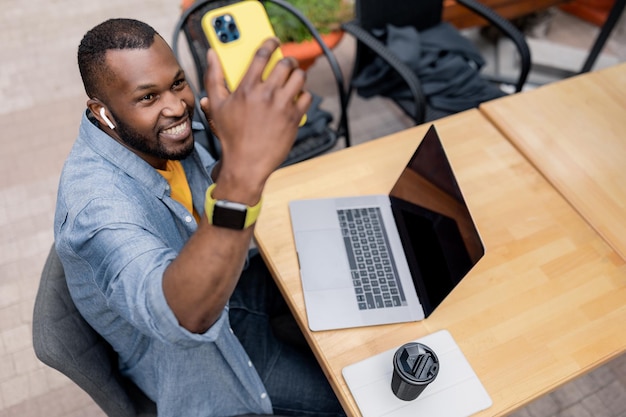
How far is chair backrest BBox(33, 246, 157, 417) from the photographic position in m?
0.98

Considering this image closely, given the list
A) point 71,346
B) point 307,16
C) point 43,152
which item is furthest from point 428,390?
point 43,152

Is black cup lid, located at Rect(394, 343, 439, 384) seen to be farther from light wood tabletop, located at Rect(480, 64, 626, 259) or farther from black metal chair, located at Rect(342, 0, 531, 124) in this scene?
black metal chair, located at Rect(342, 0, 531, 124)

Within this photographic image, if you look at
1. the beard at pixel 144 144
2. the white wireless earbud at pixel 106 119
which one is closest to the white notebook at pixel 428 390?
the beard at pixel 144 144

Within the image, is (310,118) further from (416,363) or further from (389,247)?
(416,363)

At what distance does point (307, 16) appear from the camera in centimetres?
253

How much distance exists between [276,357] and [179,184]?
1.78 feet

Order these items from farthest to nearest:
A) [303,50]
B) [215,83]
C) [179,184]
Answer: [303,50] → [179,184] → [215,83]

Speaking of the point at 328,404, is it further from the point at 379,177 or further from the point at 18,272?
the point at 18,272

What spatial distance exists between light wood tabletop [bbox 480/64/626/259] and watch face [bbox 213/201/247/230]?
1.09 meters

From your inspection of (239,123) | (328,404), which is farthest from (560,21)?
(239,123)

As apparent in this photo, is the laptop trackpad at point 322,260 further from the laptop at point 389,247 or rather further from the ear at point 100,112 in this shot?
the ear at point 100,112

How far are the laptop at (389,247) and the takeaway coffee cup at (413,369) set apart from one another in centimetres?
16

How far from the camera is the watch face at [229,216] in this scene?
29.2 inches

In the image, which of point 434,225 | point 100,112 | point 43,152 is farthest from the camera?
point 43,152
